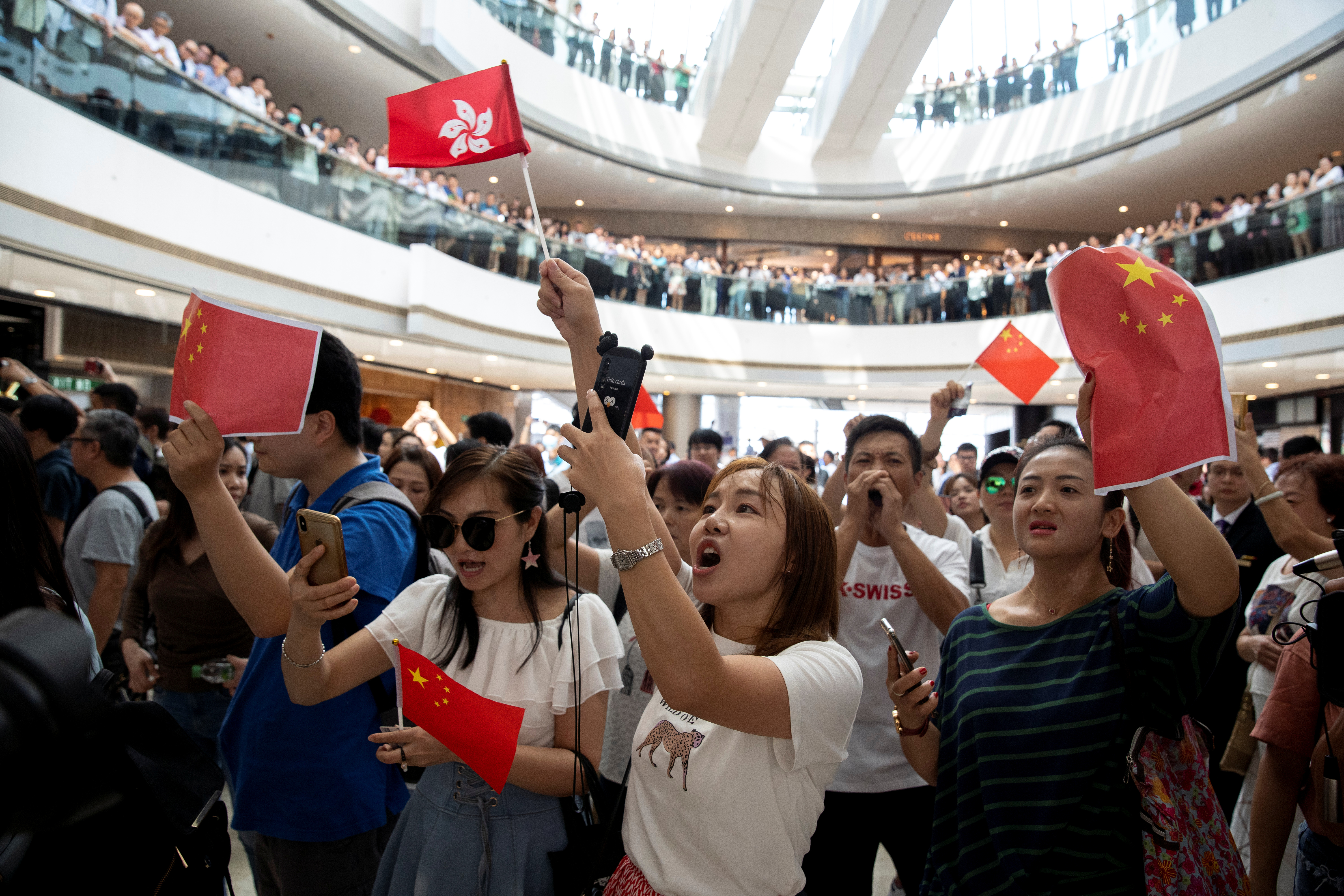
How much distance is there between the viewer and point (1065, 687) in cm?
149

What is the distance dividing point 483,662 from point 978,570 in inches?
68.9

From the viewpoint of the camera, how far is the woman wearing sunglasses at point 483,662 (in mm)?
1538

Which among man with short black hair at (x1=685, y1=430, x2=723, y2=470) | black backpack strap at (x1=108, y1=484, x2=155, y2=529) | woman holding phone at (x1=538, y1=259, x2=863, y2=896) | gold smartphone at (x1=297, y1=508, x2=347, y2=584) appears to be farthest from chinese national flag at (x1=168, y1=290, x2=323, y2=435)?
man with short black hair at (x1=685, y1=430, x2=723, y2=470)

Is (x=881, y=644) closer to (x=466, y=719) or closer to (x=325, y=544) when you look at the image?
(x=466, y=719)

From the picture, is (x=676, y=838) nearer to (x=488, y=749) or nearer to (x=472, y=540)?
(x=488, y=749)

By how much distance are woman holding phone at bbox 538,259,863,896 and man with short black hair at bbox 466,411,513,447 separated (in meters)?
2.68

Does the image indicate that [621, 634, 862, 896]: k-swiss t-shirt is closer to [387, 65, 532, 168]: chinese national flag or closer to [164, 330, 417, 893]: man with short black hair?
[164, 330, 417, 893]: man with short black hair

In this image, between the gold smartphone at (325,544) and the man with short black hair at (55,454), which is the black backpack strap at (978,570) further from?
the man with short black hair at (55,454)

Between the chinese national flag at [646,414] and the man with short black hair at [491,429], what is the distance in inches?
39.4

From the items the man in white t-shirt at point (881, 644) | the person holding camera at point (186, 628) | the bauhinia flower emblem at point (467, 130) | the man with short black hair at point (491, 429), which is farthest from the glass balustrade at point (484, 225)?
the man in white t-shirt at point (881, 644)

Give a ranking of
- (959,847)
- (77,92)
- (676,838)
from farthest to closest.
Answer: (77,92)
(959,847)
(676,838)

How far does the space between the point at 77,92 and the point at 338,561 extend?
7.13 m

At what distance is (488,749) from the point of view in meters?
1.40

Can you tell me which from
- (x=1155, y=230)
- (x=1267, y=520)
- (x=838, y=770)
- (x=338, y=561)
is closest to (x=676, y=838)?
(x=338, y=561)
